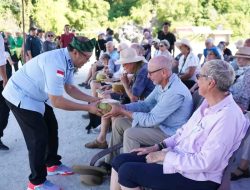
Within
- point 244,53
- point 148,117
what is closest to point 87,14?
point 244,53

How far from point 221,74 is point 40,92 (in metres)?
1.62

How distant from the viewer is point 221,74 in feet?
6.97

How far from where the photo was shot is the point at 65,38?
11.9m

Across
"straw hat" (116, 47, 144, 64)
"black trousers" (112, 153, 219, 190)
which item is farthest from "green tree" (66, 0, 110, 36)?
"black trousers" (112, 153, 219, 190)

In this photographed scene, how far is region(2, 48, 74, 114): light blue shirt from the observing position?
280 centimetres

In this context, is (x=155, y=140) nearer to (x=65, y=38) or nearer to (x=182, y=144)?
(x=182, y=144)

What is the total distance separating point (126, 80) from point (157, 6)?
104 feet

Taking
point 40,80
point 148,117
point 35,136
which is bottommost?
point 35,136

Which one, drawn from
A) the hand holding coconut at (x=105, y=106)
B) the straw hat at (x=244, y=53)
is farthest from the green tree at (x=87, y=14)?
the hand holding coconut at (x=105, y=106)

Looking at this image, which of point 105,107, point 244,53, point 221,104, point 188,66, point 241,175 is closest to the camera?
point 221,104

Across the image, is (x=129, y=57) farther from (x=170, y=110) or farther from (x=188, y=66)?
(x=188, y=66)

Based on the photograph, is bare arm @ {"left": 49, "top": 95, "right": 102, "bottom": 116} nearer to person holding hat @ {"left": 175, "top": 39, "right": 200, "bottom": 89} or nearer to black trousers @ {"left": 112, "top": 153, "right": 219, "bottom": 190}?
black trousers @ {"left": 112, "top": 153, "right": 219, "bottom": 190}

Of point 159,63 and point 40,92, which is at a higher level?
point 159,63

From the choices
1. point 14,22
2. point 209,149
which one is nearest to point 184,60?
point 209,149
